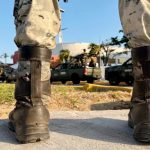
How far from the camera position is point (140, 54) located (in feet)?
6.69

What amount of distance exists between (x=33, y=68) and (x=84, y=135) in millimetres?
463

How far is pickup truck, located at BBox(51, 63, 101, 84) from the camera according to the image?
23.1 metres

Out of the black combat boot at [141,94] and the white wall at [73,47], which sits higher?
the white wall at [73,47]

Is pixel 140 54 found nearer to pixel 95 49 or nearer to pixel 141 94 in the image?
pixel 141 94

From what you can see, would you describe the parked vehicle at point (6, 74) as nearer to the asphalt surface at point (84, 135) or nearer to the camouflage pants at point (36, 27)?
the asphalt surface at point (84, 135)

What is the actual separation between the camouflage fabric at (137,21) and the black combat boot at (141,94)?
0.05 metres

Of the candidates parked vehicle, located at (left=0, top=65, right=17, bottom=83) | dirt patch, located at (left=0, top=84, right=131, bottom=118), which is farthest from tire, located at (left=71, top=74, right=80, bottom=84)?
dirt patch, located at (left=0, top=84, right=131, bottom=118)

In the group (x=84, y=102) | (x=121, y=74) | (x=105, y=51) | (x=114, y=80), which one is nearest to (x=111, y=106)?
(x=84, y=102)

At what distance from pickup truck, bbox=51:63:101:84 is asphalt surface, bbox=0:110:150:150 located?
20.2 meters

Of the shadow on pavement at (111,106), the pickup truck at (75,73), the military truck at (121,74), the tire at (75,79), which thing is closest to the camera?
the shadow on pavement at (111,106)

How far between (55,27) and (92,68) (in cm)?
2126

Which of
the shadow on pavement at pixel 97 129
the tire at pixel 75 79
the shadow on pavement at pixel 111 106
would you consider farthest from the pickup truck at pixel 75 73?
the shadow on pavement at pixel 97 129

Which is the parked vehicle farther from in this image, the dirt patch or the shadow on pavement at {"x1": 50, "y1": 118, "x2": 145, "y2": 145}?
the shadow on pavement at {"x1": 50, "y1": 118, "x2": 145, "y2": 145}

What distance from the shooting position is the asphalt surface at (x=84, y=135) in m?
1.95
